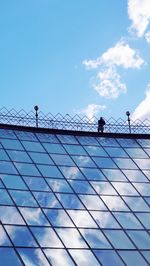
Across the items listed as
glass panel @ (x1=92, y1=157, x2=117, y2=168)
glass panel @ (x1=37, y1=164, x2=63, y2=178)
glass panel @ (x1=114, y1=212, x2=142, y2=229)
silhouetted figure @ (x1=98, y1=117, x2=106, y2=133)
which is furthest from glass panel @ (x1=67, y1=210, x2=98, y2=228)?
silhouetted figure @ (x1=98, y1=117, x2=106, y2=133)

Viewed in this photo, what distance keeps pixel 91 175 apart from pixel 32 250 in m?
5.57

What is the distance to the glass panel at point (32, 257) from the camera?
13.9 metres

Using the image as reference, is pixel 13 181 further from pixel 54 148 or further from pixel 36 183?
pixel 54 148

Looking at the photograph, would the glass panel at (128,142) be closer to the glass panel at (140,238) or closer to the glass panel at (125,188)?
the glass panel at (125,188)

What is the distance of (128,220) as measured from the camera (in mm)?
17234

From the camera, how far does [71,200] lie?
17516 millimetres

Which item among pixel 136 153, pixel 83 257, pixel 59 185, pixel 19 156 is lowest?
pixel 83 257

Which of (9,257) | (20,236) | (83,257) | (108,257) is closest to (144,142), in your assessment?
Answer: (108,257)

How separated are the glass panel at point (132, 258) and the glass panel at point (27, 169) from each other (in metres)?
4.49

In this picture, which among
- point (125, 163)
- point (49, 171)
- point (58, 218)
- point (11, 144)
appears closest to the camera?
point (58, 218)

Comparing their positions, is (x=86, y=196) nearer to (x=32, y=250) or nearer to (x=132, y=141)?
(x=32, y=250)

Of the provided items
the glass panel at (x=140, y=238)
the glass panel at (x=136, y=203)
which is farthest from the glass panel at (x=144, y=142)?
the glass panel at (x=140, y=238)

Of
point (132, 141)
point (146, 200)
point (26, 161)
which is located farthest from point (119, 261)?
point (132, 141)

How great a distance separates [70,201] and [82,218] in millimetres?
940
